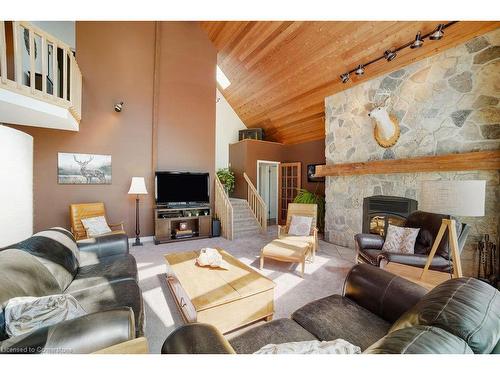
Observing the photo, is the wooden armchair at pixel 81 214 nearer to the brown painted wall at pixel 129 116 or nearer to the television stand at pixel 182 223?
the brown painted wall at pixel 129 116

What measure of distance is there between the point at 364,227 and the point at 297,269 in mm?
1828

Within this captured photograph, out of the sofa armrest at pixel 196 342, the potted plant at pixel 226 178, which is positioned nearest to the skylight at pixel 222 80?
the potted plant at pixel 226 178

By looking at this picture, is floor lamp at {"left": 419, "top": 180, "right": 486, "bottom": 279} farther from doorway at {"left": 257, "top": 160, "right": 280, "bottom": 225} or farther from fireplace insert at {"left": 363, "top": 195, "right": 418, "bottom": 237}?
doorway at {"left": 257, "top": 160, "right": 280, "bottom": 225}

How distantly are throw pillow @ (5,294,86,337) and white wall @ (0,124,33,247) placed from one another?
1.42m

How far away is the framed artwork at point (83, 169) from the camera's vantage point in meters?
3.88

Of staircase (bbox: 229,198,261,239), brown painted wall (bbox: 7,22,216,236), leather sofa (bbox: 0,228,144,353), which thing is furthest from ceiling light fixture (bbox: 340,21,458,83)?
leather sofa (bbox: 0,228,144,353)

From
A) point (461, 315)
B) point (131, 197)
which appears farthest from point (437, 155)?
point (131, 197)

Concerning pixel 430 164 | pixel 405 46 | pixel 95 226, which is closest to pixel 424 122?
pixel 430 164

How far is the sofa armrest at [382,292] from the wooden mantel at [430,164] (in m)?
2.40

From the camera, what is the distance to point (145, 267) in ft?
10.2

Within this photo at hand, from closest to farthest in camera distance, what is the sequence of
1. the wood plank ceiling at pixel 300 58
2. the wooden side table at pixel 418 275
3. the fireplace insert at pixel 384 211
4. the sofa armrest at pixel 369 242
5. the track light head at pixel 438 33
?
the wooden side table at pixel 418 275, the track light head at pixel 438 33, the sofa armrest at pixel 369 242, the wood plank ceiling at pixel 300 58, the fireplace insert at pixel 384 211

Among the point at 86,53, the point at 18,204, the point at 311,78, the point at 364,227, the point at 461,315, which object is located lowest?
the point at 364,227

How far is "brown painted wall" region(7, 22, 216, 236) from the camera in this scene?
12.7 feet
